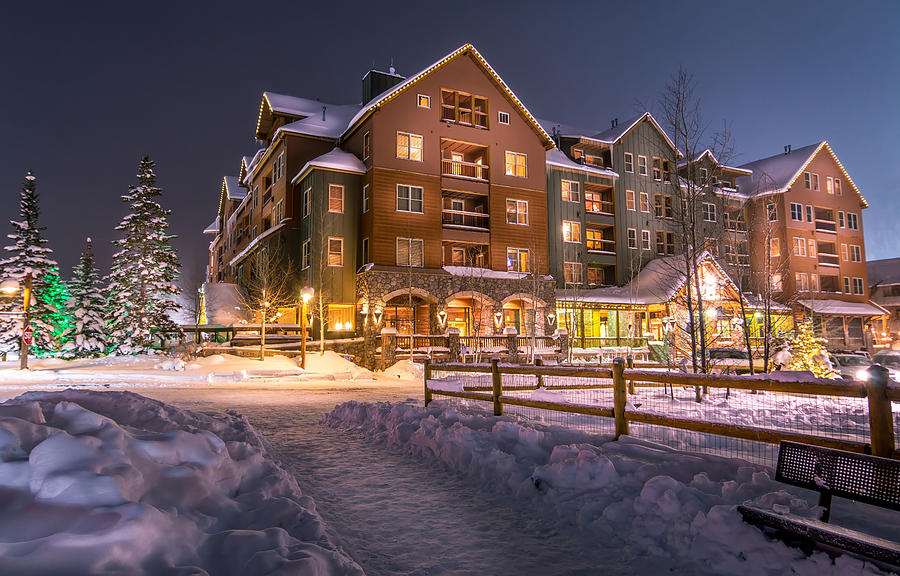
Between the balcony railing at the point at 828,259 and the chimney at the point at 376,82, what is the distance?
40.1 m

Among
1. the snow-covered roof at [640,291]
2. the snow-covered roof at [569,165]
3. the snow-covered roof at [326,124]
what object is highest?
the snow-covered roof at [326,124]

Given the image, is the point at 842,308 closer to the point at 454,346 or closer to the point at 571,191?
the point at 571,191

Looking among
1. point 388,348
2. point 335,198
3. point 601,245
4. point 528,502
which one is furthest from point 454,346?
point 528,502

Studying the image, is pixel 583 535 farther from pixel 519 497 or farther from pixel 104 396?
pixel 104 396

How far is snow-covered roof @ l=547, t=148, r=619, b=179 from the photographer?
39875 millimetres

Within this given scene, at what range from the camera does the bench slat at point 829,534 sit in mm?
3209

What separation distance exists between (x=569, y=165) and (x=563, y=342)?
14.4 metres

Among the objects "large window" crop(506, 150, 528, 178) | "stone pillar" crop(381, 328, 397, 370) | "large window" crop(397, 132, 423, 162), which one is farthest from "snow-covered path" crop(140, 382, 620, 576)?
"large window" crop(506, 150, 528, 178)

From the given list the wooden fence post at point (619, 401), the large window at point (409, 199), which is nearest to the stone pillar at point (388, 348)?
the large window at point (409, 199)

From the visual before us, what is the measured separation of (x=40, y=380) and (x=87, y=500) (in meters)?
22.9

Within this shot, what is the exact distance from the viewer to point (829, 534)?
3.51m

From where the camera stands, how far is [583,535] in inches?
195

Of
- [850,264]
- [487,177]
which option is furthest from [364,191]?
[850,264]

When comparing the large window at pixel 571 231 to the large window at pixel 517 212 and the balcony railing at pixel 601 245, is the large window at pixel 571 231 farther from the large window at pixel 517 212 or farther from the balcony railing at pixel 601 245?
the large window at pixel 517 212
